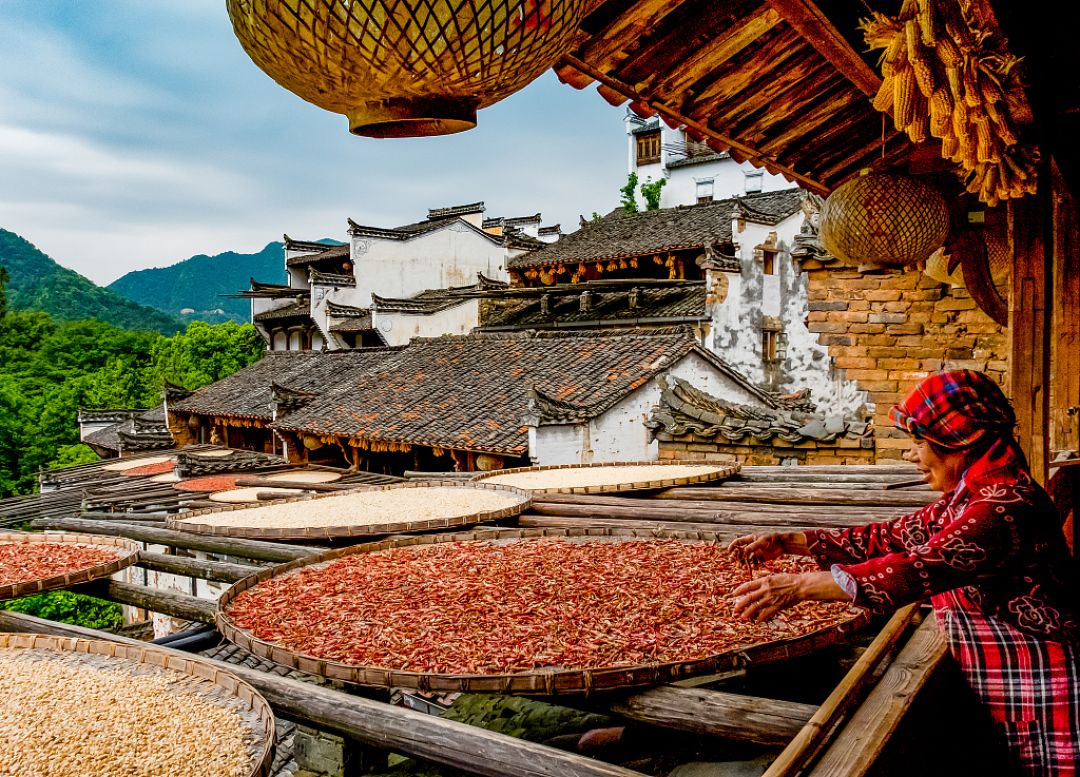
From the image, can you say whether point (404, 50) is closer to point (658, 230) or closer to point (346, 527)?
point (346, 527)

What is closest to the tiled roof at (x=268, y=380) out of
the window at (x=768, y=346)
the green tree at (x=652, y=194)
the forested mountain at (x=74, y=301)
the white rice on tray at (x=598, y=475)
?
the window at (x=768, y=346)

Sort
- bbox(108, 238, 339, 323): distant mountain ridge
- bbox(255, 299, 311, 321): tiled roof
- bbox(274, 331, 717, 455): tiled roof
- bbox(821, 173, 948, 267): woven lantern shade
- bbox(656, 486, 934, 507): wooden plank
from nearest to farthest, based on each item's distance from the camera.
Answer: bbox(821, 173, 948, 267): woven lantern shade, bbox(656, 486, 934, 507): wooden plank, bbox(274, 331, 717, 455): tiled roof, bbox(255, 299, 311, 321): tiled roof, bbox(108, 238, 339, 323): distant mountain ridge

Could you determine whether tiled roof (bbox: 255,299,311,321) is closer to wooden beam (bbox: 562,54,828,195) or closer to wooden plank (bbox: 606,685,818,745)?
wooden beam (bbox: 562,54,828,195)

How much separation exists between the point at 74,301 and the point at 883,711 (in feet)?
190

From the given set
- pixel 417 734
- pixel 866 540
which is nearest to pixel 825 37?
pixel 866 540

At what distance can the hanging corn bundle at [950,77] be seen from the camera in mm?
2189

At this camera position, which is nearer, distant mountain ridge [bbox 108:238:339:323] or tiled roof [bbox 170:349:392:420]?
tiled roof [bbox 170:349:392:420]

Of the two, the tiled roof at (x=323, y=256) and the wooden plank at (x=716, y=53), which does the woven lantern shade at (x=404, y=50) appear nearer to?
the wooden plank at (x=716, y=53)

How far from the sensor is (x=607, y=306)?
750 inches

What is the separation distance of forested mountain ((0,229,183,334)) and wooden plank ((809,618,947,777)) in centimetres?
5318

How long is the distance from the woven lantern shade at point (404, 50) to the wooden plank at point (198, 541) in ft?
6.51

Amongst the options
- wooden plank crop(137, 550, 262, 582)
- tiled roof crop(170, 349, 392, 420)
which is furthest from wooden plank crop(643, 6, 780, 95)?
tiled roof crop(170, 349, 392, 420)

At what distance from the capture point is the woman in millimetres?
1784

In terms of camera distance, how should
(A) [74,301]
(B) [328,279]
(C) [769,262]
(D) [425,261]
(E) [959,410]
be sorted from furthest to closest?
(A) [74,301] → (D) [425,261] → (B) [328,279] → (C) [769,262] → (E) [959,410]
